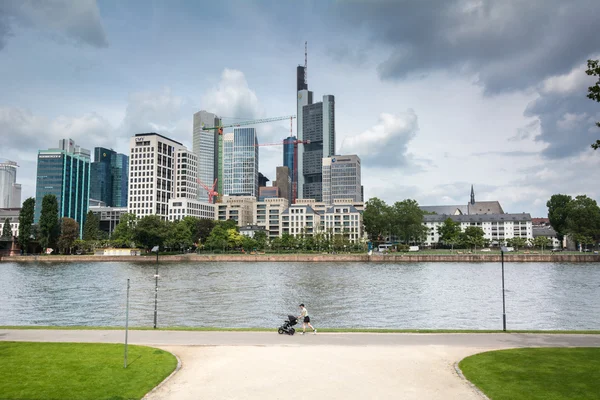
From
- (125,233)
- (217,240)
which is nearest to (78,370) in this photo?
→ (217,240)

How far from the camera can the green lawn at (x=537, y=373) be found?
623 inches

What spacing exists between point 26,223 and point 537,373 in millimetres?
198001

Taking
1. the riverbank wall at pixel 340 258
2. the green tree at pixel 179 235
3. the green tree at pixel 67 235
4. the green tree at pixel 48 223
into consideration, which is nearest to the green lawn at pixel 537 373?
the riverbank wall at pixel 340 258

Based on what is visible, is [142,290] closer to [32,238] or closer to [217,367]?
[217,367]

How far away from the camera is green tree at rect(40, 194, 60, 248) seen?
177500mm

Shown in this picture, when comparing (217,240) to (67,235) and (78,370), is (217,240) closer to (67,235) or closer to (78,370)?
(67,235)

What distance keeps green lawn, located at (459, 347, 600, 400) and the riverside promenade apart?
2.79 ft

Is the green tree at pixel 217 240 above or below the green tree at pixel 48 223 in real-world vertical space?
below

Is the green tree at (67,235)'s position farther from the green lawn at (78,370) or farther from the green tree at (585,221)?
the green tree at (585,221)

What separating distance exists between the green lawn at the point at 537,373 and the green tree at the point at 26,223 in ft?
639

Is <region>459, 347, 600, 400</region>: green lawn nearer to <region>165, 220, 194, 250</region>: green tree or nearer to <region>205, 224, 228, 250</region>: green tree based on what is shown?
<region>165, 220, 194, 250</region>: green tree

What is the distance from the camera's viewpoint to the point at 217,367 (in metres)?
19.8

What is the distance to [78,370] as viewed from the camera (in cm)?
1844

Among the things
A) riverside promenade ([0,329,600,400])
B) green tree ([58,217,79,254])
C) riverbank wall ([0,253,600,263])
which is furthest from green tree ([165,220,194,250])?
riverside promenade ([0,329,600,400])
